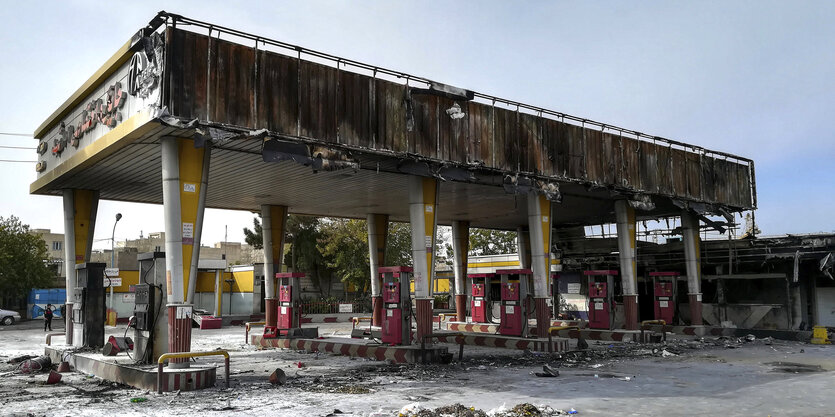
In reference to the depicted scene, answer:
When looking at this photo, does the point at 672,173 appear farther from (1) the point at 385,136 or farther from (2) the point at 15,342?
(2) the point at 15,342

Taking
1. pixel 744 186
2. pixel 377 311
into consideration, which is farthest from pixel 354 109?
pixel 744 186

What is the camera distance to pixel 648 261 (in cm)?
3578

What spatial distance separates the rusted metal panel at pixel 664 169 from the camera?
29122mm

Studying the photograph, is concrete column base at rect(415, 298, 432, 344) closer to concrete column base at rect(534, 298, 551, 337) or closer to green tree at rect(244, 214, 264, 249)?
concrete column base at rect(534, 298, 551, 337)

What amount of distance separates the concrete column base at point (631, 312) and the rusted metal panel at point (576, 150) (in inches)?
277

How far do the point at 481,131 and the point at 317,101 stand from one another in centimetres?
676

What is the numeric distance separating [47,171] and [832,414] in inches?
939

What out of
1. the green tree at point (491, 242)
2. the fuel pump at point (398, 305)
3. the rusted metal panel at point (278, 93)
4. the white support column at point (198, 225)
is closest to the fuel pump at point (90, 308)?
the white support column at point (198, 225)

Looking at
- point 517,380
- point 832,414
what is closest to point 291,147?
point 517,380

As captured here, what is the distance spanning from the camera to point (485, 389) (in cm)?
1343

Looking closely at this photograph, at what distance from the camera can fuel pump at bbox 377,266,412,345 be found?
19.8 metres

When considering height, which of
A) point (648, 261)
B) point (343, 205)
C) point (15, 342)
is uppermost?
point (343, 205)

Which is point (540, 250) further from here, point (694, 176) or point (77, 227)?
point (77, 227)

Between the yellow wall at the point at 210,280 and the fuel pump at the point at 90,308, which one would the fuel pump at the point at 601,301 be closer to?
the fuel pump at the point at 90,308
